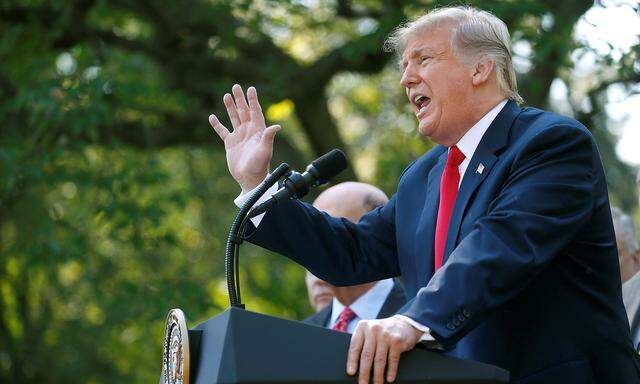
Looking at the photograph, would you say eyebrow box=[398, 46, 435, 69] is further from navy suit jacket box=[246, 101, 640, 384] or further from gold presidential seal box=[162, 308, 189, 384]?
gold presidential seal box=[162, 308, 189, 384]

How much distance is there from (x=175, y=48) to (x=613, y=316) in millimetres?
6379

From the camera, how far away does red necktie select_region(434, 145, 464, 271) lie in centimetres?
299

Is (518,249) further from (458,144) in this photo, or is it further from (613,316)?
(458,144)

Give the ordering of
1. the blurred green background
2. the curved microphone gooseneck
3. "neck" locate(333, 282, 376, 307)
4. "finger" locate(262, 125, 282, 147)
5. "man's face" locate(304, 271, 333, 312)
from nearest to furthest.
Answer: the curved microphone gooseneck, "finger" locate(262, 125, 282, 147), "neck" locate(333, 282, 376, 307), "man's face" locate(304, 271, 333, 312), the blurred green background

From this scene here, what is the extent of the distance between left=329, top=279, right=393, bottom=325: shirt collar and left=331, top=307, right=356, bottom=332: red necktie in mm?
21

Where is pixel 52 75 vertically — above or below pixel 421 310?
above

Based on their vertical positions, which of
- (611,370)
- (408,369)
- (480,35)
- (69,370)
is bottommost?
(69,370)

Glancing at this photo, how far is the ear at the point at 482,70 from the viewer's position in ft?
10.4

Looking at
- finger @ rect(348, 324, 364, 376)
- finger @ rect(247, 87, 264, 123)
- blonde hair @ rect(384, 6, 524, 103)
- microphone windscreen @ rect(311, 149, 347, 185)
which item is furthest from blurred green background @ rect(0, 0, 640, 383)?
finger @ rect(348, 324, 364, 376)

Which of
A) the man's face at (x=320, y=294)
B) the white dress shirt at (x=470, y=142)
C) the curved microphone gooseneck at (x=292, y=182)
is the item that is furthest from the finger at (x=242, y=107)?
the man's face at (x=320, y=294)

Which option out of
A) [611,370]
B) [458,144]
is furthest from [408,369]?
[458,144]

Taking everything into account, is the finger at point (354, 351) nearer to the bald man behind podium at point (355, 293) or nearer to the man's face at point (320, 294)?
the bald man behind podium at point (355, 293)

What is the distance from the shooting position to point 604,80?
752 centimetres

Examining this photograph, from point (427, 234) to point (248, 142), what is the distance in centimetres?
58
